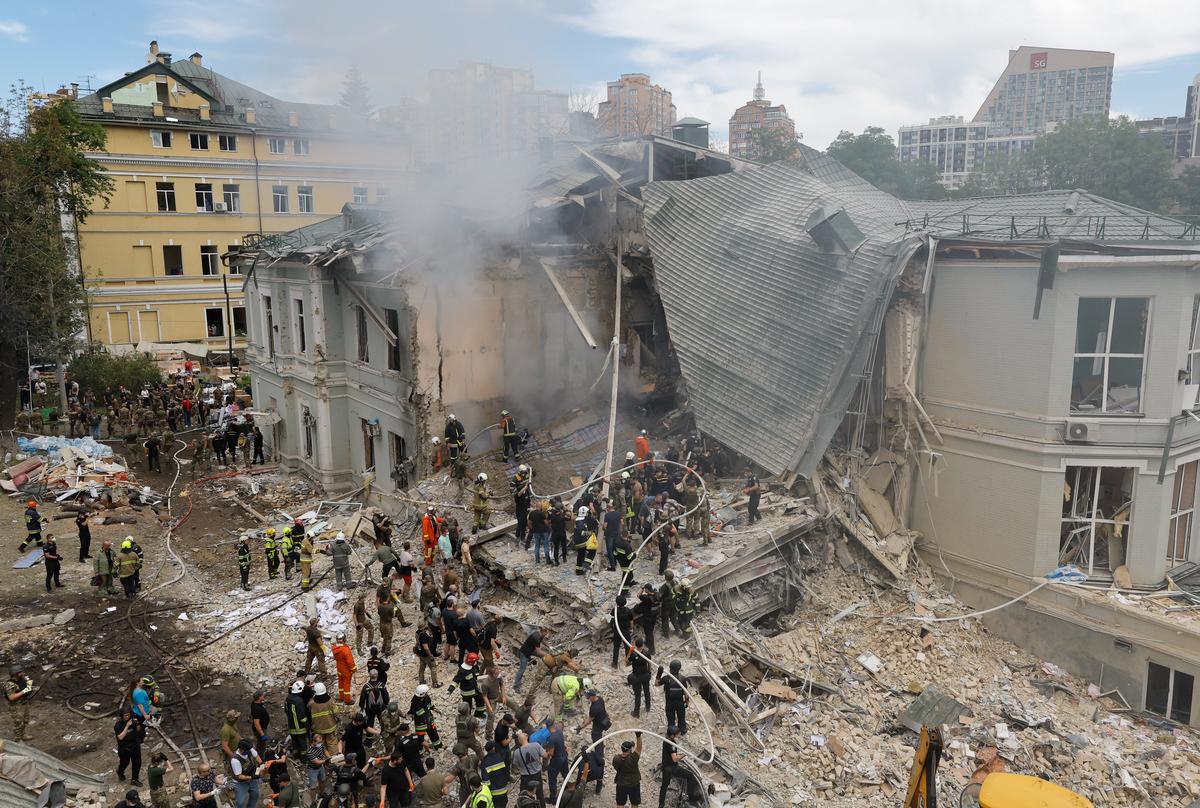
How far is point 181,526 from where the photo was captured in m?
23.4

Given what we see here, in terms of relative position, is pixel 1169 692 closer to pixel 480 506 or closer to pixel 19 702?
pixel 480 506

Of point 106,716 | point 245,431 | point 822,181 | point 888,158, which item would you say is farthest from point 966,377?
point 888,158

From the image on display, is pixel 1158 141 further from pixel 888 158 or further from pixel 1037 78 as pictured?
pixel 1037 78

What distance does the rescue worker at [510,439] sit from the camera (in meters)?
20.9

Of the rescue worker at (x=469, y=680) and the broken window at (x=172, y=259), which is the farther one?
the broken window at (x=172, y=259)

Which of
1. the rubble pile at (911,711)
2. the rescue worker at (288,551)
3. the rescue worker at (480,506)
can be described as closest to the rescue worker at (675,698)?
the rubble pile at (911,711)

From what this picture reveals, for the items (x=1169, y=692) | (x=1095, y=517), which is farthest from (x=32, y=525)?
(x=1169, y=692)

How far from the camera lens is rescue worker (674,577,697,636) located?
13.7m

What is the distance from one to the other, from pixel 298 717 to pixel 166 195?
1587 inches

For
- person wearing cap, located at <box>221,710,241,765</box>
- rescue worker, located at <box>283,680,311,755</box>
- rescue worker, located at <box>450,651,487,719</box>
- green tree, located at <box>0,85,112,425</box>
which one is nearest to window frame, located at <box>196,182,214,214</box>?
green tree, located at <box>0,85,112,425</box>

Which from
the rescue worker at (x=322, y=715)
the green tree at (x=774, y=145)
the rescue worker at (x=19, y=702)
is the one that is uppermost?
the green tree at (x=774, y=145)

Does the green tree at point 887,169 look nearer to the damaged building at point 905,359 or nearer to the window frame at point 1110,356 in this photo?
the damaged building at point 905,359

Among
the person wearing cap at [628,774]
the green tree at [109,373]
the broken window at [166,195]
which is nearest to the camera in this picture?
the person wearing cap at [628,774]

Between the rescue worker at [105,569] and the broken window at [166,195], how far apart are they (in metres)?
31.7
